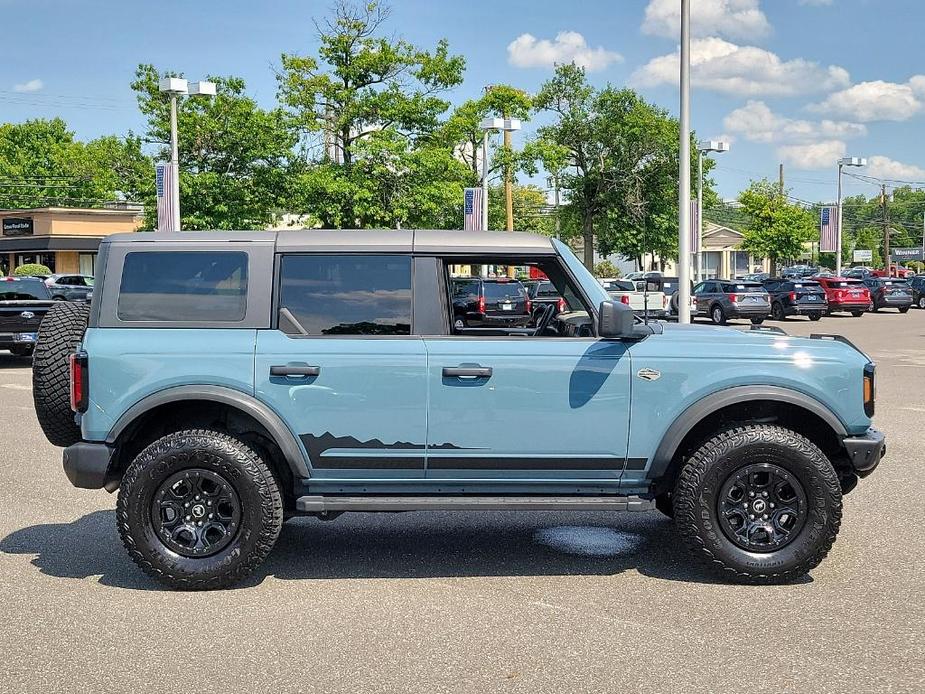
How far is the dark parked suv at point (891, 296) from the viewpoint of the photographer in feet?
139

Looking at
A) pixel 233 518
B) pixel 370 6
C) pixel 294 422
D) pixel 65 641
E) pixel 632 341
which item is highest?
pixel 370 6

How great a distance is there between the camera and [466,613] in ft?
16.8

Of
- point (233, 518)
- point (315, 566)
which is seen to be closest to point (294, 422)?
point (233, 518)

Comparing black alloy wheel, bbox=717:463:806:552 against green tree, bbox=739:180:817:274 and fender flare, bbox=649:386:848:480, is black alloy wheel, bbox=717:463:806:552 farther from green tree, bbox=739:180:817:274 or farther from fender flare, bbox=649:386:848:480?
green tree, bbox=739:180:817:274

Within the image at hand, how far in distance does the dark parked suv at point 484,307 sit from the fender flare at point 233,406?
1128mm

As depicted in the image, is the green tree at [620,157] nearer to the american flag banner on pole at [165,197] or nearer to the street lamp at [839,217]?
the street lamp at [839,217]

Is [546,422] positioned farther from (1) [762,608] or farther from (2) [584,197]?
(2) [584,197]

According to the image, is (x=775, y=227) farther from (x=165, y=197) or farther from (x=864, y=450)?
(x=864, y=450)

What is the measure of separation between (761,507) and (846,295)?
36.2 metres

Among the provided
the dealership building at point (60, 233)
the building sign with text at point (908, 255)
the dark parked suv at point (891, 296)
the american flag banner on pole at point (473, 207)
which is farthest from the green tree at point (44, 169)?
the building sign with text at point (908, 255)

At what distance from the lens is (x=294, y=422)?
552cm

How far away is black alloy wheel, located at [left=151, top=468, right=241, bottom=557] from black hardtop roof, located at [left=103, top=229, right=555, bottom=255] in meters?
1.29

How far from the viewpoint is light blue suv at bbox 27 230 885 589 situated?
551 cm

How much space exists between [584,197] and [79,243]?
29352 mm
